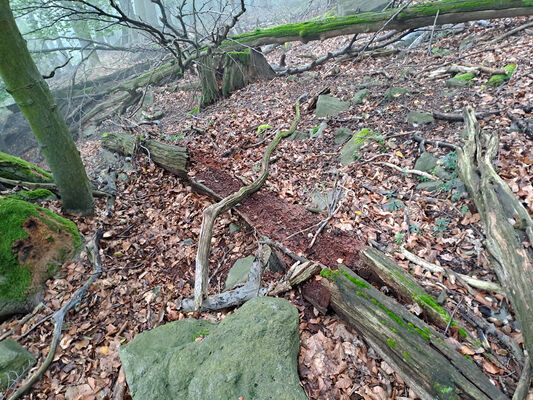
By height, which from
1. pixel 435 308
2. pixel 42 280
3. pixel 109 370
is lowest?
pixel 109 370

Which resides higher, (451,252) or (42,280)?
(42,280)

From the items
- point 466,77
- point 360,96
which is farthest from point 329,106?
point 466,77

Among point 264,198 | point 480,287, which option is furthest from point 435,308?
point 264,198

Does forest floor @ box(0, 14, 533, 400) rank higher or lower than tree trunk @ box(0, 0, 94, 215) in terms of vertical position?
lower

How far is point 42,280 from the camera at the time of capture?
12.9ft

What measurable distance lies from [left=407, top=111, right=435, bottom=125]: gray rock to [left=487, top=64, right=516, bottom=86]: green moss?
5.37ft

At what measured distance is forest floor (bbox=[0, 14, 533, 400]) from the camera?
3.05 m

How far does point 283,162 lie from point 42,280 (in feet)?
14.4

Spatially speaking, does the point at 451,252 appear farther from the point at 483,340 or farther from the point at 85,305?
the point at 85,305

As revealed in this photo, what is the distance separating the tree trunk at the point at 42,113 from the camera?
3.73 m

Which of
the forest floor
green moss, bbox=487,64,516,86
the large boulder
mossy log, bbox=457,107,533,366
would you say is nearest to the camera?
the large boulder

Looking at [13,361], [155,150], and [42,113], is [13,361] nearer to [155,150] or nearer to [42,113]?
[42,113]

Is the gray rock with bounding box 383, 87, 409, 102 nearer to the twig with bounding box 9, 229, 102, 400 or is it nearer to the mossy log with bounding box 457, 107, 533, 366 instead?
the mossy log with bounding box 457, 107, 533, 366

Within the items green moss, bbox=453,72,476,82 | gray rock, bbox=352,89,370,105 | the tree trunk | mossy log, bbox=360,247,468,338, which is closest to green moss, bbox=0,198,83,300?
the tree trunk
